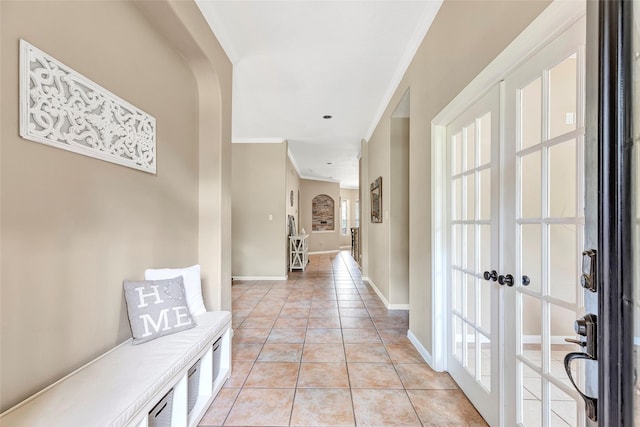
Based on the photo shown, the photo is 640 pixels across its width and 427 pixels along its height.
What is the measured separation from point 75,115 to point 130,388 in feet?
3.88

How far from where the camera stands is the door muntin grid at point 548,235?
1024mm

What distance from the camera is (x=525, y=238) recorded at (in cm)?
128

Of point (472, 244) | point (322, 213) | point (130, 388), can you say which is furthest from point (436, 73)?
point (322, 213)

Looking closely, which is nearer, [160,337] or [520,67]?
[520,67]

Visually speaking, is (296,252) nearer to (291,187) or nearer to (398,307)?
(291,187)

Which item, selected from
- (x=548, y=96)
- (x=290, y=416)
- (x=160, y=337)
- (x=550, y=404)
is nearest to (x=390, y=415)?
(x=290, y=416)

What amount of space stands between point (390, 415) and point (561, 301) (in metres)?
1.15

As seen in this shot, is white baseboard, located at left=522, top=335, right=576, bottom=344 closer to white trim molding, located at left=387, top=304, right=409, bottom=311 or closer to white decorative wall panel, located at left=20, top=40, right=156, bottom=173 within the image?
white decorative wall panel, located at left=20, top=40, right=156, bottom=173

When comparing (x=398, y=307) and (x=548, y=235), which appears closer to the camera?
(x=548, y=235)

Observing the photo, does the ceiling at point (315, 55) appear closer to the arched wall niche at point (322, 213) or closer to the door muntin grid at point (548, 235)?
the door muntin grid at point (548, 235)

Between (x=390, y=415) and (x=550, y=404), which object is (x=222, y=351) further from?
(x=550, y=404)

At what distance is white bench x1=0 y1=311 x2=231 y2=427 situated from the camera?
3.04 ft

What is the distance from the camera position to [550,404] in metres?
1.12

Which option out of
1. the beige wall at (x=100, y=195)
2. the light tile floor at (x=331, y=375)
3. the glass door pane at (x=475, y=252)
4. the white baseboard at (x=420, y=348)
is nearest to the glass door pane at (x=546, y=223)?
the glass door pane at (x=475, y=252)
